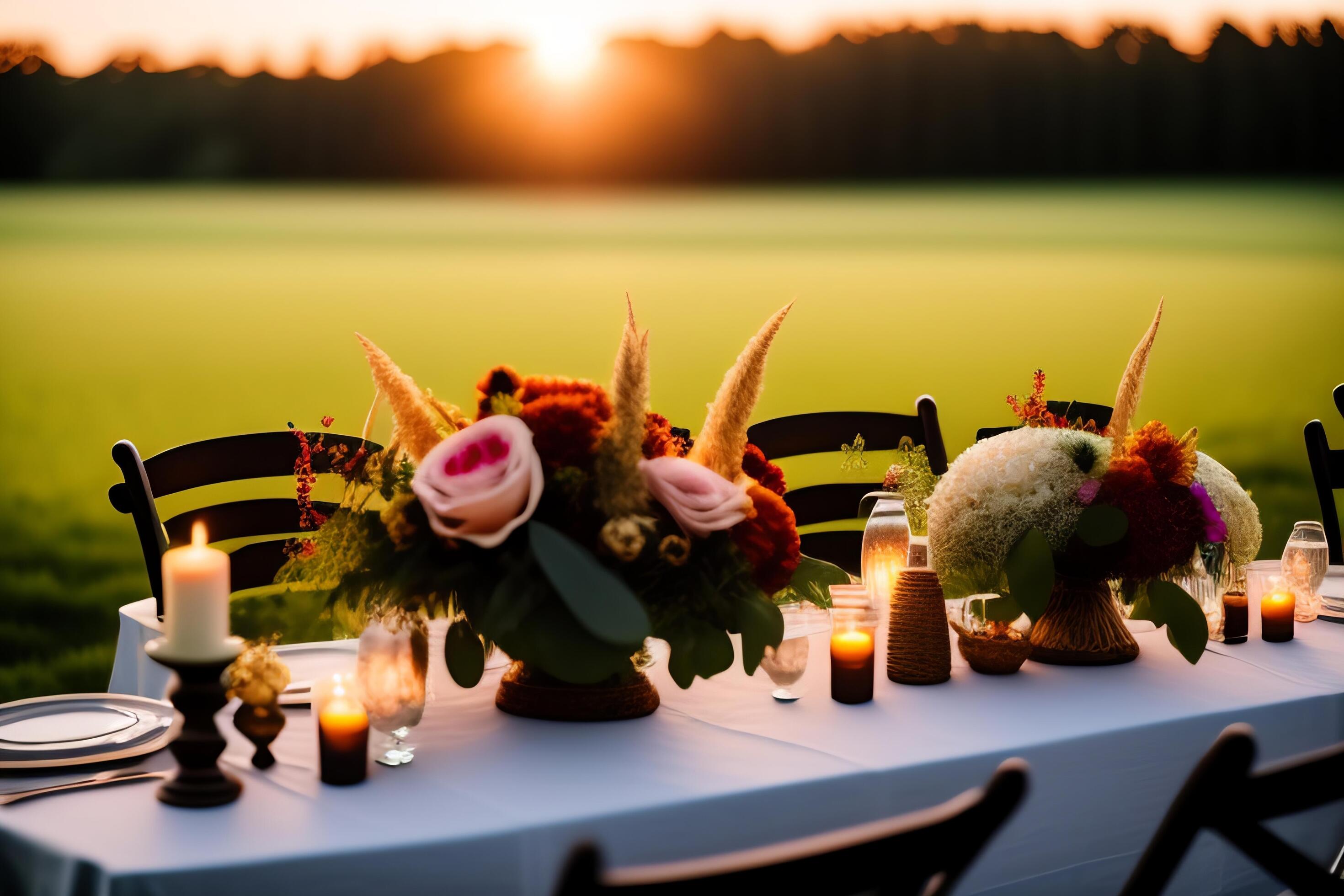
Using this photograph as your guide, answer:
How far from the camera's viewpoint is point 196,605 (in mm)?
1009

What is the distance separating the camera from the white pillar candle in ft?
3.30

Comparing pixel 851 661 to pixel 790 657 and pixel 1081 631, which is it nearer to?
pixel 790 657

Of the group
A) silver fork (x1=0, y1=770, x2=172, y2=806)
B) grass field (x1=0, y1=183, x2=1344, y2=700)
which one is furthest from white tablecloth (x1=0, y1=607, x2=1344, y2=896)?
grass field (x1=0, y1=183, x2=1344, y2=700)

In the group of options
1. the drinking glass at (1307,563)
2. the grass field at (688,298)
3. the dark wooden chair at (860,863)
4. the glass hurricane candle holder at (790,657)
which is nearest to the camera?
the dark wooden chair at (860,863)

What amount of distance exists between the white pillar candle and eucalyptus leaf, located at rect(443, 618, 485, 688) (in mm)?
251

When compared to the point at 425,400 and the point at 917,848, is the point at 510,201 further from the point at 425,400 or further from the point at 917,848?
the point at 917,848

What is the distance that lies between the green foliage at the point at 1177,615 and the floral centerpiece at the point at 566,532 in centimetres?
55

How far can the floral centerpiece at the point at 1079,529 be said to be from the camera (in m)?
1.47

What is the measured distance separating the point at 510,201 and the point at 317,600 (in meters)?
8.07

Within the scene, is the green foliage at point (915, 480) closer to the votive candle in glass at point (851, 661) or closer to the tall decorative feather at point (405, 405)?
the votive candle in glass at point (851, 661)

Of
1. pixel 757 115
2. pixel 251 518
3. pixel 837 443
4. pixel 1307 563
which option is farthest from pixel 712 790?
pixel 757 115

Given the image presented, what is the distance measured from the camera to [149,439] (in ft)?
22.1

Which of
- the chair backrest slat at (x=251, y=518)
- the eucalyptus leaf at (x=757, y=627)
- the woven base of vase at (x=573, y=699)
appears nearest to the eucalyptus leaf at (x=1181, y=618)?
the eucalyptus leaf at (x=757, y=627)

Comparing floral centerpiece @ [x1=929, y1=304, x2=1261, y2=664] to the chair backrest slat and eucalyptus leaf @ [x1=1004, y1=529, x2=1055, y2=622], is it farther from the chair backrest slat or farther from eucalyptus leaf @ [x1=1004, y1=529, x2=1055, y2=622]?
the chair backrest slat
